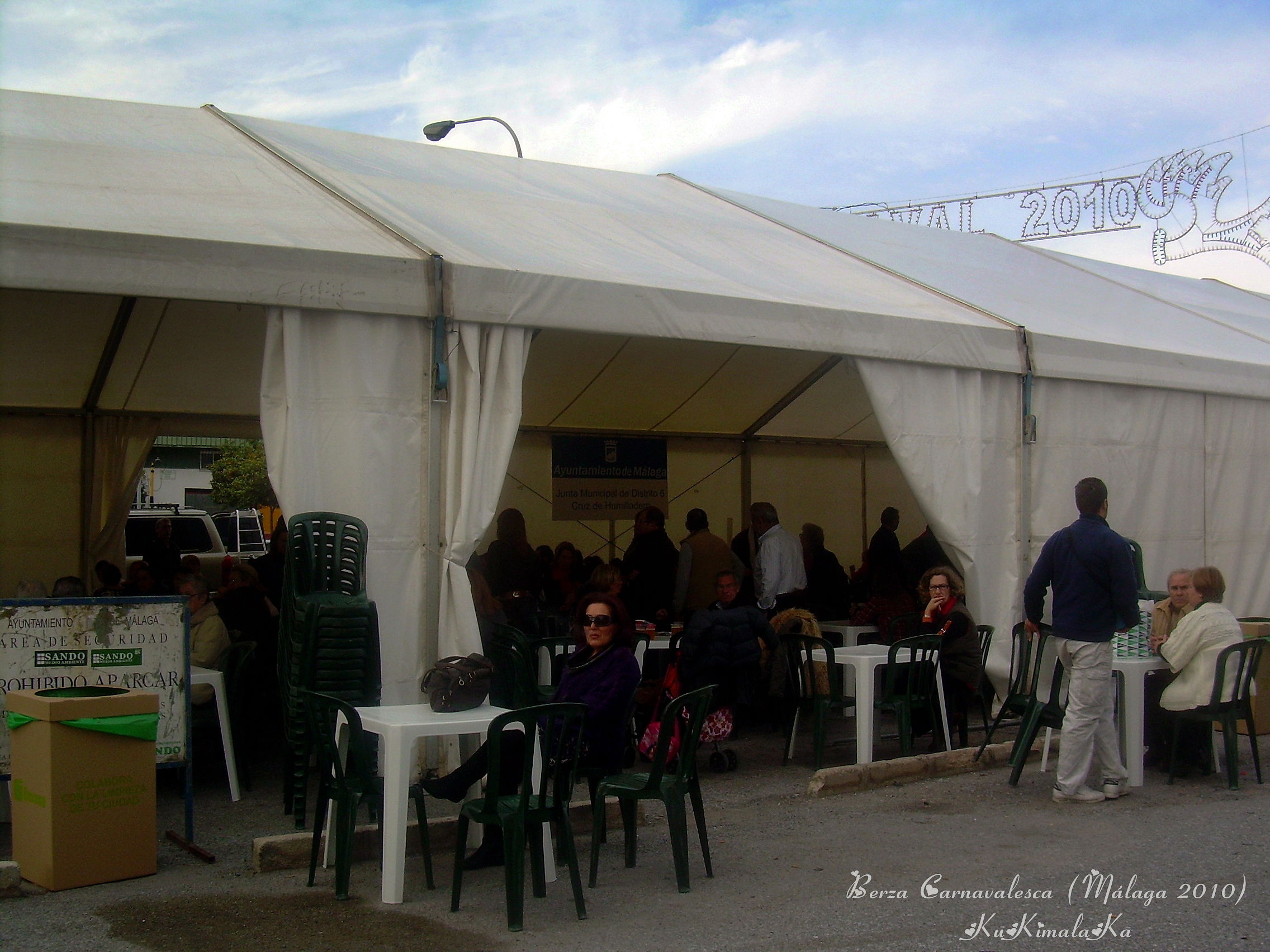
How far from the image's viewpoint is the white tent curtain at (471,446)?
5758 mm

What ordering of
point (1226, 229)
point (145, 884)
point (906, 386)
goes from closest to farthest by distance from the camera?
1. point (145, 884)
2. point (906, 386)
3. point (1226, 229)

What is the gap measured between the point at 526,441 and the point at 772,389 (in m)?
2.23

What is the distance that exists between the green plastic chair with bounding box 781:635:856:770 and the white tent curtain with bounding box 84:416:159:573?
5.54m

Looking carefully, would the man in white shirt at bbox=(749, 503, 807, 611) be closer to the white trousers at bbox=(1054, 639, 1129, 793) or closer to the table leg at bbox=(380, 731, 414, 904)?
the white trousers at bbox=(1054, 639, 1129, 793)

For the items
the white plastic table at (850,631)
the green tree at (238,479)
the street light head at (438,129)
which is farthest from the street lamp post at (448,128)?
the green tree at (238,479)

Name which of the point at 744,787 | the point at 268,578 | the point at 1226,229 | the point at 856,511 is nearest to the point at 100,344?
the point at 268,578

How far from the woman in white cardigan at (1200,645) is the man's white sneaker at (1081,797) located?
0.76 m

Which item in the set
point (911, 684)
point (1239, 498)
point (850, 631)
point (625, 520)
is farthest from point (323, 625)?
point (1239, 498)

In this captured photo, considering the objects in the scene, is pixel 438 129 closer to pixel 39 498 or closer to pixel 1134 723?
pixel 39 498

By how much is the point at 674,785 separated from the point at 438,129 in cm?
1127

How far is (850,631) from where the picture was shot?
8617mm

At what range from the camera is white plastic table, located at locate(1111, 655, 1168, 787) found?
6270mm

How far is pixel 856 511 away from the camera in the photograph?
1312 centimetres

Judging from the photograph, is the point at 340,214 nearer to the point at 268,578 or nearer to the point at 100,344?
the point at 100,344
